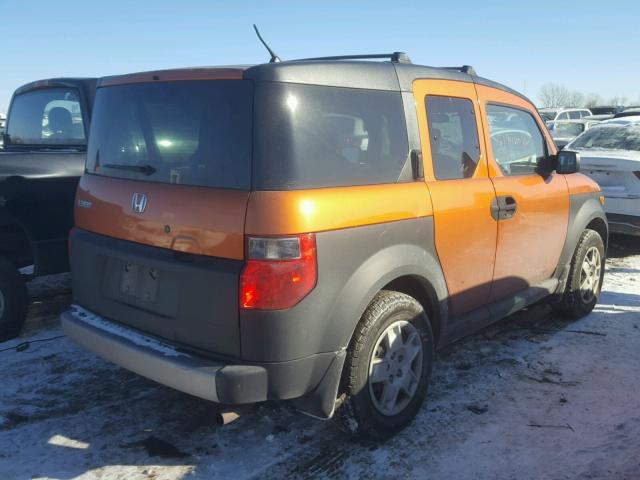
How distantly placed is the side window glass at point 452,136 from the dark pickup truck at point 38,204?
3006 mm

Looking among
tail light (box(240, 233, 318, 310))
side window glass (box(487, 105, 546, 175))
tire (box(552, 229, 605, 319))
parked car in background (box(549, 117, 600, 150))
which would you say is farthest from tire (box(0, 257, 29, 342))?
parked car in background (box(549, 117, 600, 150))

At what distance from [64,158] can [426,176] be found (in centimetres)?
309

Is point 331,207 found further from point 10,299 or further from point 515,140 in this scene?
point 10,299

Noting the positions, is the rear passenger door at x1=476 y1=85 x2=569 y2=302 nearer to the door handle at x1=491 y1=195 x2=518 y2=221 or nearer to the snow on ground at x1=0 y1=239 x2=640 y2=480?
the door handle at x1=491 y1=195 x2=518 y2=221

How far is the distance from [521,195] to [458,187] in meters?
0.77

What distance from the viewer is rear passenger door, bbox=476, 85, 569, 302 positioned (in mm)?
3918

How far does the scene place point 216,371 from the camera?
2590 mm

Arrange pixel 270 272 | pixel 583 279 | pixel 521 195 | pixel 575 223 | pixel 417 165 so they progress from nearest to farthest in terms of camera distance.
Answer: pixel 270 272
pixel 417 165
pixel 521 195
pixel 575 223
pixel 583 279

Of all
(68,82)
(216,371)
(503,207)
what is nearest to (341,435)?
(216,371)

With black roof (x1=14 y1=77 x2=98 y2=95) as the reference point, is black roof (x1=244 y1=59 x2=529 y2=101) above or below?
below

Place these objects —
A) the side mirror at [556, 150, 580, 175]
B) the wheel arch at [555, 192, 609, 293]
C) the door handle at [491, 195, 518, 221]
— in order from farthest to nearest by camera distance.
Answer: the wheel arch at [555, 192, 609, 293], the side mirror at [556, 150, 580, 175], the door handle at [491, 195, 518, 221]

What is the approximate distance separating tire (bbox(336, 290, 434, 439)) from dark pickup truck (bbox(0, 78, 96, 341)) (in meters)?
2.86

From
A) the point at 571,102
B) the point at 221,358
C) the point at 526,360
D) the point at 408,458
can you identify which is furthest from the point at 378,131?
the point at 571,102

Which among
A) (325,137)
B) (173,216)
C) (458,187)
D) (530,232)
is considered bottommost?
(530,232)
